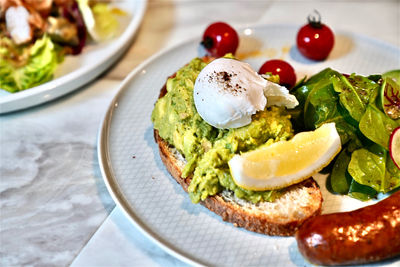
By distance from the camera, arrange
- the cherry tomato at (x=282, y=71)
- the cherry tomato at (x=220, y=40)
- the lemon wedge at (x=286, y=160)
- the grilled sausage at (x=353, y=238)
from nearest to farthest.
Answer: the grilled sausage at (x=353, y=238) → the lemon wedge at (x=286, y=160) → the cherry tomato at (x=282, y=71) → the cherry tomato at (x=220, y=40)

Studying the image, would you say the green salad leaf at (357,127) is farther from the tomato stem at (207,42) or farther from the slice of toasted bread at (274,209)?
the tomato stem at (207,42)

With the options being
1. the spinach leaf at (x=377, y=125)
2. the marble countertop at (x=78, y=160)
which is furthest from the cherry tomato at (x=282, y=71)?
the marble countertop at (x=78, y=160)

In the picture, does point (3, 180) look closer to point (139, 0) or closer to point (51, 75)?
point (51, 75)

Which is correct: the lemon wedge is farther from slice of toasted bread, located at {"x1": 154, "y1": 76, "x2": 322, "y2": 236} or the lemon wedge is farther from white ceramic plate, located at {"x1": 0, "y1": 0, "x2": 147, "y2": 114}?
white ceramic plate, located at {"x1": 0, "y1": 0, "x2": 147, "y2": 114}

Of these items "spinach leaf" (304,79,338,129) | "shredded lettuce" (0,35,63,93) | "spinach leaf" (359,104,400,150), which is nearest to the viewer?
"spinach leaf" (359,104,400,150)

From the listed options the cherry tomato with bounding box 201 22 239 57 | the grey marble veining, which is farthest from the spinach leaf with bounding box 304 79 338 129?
the grey marble veining

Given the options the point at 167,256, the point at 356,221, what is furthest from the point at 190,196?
the point at 356,221
